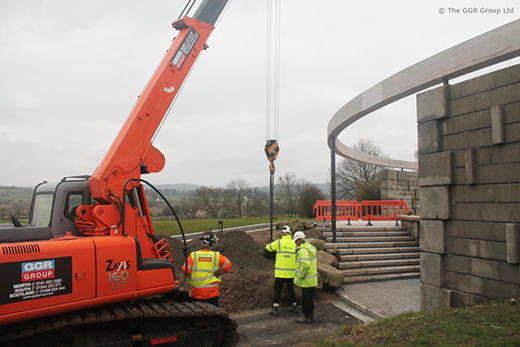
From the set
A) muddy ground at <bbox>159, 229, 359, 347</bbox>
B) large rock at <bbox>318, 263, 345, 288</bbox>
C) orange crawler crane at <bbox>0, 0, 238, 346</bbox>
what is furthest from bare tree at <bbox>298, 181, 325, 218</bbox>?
orange crawler crane at <bbox>0, 0, 238, 346</bbox>

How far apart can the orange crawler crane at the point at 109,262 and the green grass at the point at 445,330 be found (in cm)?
187

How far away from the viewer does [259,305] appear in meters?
Answer: 8.11

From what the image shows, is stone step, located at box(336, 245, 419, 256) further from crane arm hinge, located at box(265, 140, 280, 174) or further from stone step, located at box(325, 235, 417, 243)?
crane arm hinge, located at box(265, 140, 280, 174)

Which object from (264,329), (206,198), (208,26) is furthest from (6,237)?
(206,198)

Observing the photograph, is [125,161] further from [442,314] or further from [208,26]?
[442,314]

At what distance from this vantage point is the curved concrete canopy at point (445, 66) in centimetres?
575

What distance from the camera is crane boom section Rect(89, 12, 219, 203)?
5.25 m

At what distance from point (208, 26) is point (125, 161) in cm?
312

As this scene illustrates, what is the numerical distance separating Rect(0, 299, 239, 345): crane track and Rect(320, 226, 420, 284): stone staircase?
541cm

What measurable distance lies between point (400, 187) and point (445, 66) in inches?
561

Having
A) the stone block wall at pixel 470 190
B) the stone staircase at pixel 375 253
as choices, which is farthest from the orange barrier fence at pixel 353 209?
the stone block wall at pixel 470 190

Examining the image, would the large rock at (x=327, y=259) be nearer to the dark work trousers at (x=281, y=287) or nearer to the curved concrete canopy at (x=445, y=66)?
the dark work trousers at (x=281, y=287)

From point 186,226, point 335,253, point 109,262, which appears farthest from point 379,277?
point 186,226

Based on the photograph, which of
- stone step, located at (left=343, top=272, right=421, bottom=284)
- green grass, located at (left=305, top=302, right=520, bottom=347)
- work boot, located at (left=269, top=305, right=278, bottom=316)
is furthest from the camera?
stone step, located at (left=343, top=272, right=421, bottom=284)
